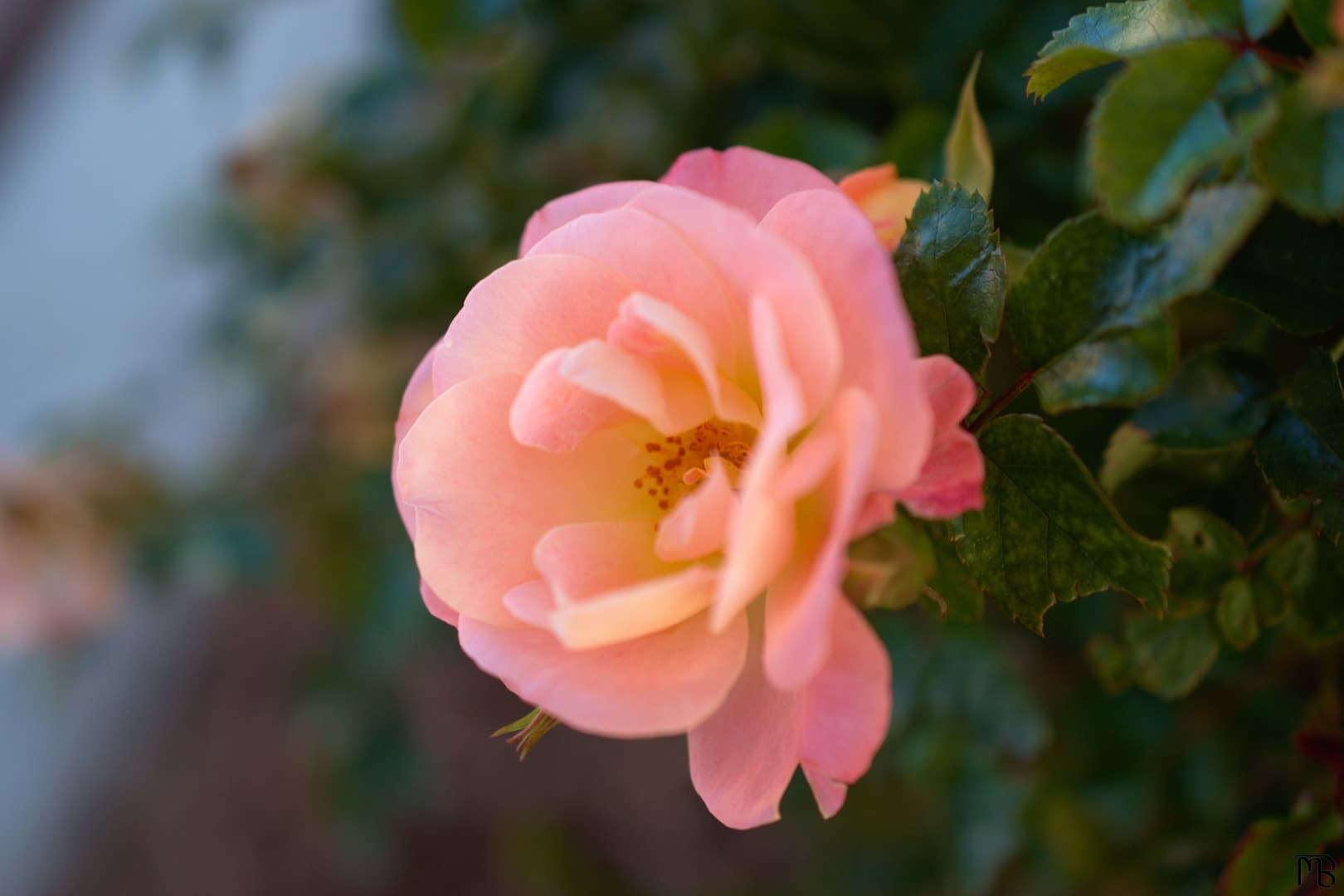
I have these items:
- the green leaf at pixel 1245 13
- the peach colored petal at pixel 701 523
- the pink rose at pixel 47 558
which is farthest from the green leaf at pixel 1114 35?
the pink rose at pixel 47 558

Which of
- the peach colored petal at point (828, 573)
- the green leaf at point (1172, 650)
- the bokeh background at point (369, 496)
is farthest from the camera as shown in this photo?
the bokeh background at point (369, 496)

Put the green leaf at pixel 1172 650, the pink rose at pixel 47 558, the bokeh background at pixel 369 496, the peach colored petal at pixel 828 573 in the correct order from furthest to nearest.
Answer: the pink rose at pixel 47 558
the bokeh background at pixel 369 496
the green leaf at pixel 1172 650
the peach colored petal at pixel 828 573

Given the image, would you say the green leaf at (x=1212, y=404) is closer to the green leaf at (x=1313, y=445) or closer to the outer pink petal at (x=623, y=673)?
the green leaf at (x=1313, y=445)

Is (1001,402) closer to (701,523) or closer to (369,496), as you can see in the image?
(701,523)

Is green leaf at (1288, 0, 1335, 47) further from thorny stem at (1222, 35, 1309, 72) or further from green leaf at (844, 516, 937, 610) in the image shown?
green leaf at (844, 516, 937, 610)

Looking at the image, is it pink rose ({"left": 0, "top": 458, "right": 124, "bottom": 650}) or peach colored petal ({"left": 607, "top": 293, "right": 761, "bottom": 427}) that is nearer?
peach colored petal ({"left": 607, "top": 293, "right": 761, "bottom": 427})

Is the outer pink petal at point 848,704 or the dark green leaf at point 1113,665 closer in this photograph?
the outer pink petal at point 848,704

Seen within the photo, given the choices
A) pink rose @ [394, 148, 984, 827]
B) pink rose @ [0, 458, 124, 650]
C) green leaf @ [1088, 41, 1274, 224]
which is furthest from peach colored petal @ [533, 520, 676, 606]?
pink rose @ [0, 458, 124, 650]
